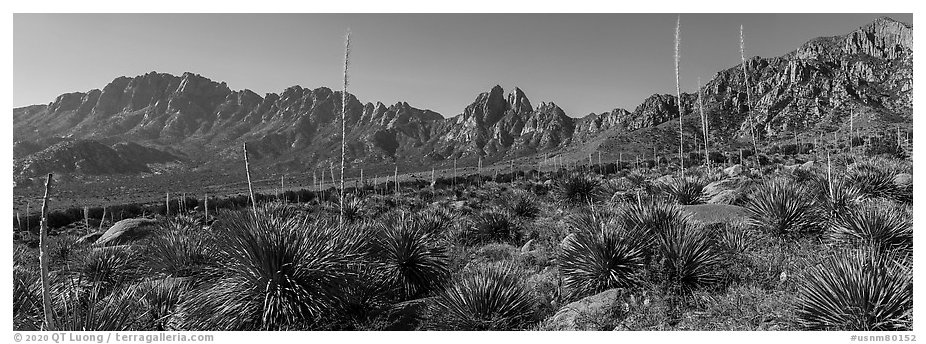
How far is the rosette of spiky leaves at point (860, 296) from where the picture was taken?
15.0 ft

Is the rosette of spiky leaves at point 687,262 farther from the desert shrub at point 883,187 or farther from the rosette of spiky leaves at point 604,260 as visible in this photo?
the desert shrub at point 883,187

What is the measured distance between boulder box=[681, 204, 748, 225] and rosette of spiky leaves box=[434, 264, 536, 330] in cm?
553

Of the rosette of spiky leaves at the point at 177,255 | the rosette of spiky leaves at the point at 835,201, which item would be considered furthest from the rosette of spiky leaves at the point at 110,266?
the rosette of spiky leaves at the point at 835,201

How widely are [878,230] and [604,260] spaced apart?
4825mm

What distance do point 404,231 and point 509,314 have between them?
2.67 metres

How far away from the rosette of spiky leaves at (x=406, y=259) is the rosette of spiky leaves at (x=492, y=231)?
17.1 feet

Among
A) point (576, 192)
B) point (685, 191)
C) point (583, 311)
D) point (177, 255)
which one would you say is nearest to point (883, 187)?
point (685, 191)

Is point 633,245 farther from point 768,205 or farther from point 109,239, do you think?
point 109,239

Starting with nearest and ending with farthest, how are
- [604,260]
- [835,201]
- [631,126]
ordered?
[604,260] < [835,201] < [631,126]

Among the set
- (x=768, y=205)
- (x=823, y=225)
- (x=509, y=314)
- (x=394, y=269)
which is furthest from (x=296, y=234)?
(x=823, y=225)

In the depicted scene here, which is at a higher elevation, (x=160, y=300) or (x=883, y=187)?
(x=883, y=187)

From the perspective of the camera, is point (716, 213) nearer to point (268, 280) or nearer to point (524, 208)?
point (524, 208)

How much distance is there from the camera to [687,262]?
20.8 ft

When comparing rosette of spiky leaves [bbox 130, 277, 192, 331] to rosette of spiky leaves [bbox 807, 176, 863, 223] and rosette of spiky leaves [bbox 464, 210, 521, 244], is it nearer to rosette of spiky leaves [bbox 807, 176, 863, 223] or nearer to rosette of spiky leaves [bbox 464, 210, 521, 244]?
rosette of spiky leaves [bbox 464, 210, 521, 244]
